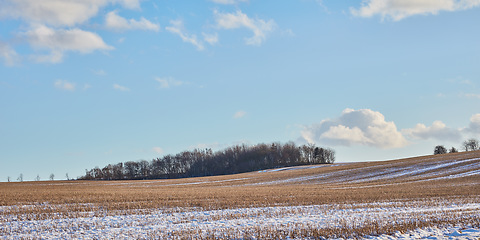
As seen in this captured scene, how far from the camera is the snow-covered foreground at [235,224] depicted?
43.8 feet

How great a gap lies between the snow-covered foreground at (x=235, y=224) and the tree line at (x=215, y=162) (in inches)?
4264

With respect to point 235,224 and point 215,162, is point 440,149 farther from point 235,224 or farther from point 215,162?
point 235,224

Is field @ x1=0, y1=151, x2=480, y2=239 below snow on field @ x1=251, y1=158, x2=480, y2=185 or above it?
above

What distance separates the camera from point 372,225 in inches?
564

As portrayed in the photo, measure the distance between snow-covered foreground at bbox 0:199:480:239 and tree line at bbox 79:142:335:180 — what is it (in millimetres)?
108295

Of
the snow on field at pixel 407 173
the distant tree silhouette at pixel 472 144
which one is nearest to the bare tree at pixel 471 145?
the distant tree silhouette at pixel 472 144

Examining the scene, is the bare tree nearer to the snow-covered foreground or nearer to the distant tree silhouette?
the distant tree silhouette

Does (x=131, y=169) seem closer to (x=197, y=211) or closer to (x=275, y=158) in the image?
(x=275, y=158)

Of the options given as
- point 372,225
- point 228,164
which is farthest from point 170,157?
point 372,225

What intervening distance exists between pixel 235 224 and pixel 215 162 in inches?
5295

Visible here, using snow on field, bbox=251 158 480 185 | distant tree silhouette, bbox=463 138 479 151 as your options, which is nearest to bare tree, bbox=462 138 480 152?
distant tree silhouette, bbox=463 138 479 151

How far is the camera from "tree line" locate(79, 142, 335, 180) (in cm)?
13350

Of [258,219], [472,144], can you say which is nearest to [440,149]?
[472,144]

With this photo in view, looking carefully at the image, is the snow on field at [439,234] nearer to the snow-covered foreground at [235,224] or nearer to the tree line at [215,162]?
the snow-covered foreground at [235,224]
